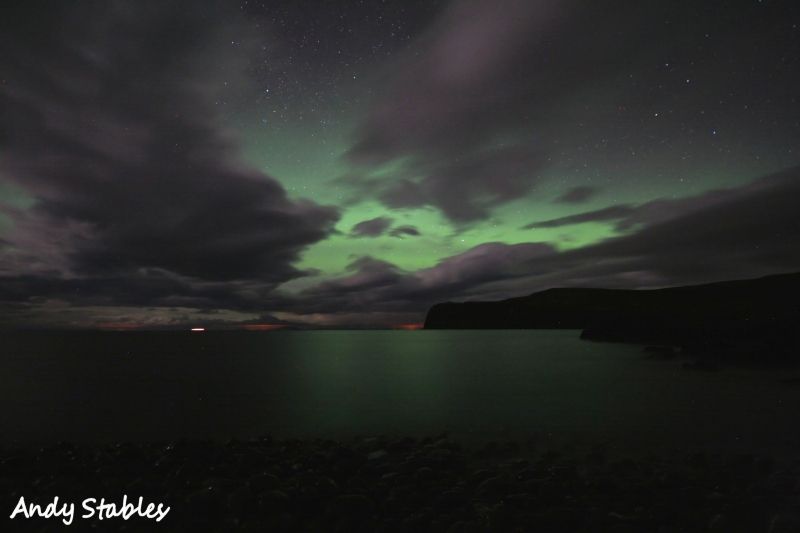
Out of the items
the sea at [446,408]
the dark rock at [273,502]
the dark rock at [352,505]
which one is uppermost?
the dark rock at [273,502]

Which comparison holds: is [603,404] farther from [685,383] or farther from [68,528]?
[68,528]

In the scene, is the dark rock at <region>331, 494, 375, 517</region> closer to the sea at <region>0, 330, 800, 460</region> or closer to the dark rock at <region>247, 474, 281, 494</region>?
the dark rock at <region>247, 474, 281, 494</region>

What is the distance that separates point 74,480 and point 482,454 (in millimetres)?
11019

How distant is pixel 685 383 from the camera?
29359 mm

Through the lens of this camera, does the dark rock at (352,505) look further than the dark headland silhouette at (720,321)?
No

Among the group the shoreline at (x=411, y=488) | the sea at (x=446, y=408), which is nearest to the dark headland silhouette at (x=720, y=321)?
the sea at (x=446, y=408)

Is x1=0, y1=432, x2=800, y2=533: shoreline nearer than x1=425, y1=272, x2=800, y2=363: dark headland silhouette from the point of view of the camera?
Yes

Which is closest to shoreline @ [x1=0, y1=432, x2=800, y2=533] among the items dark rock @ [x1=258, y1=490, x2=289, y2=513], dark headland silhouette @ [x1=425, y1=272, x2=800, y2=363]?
dark rock @ [x1=258, y1=490, x2=289, y2=513]

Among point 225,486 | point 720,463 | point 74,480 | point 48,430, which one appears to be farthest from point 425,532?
point 48,430

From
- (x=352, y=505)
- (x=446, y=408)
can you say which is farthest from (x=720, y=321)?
(x=352, y=505)

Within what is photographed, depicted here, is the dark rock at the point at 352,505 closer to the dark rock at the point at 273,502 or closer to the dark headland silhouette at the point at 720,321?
the dark rock at the point at 273,502

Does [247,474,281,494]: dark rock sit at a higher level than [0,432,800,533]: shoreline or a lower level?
higher

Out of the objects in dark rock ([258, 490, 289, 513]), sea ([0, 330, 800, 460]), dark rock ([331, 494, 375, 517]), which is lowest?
sea ([0, 330, 800, 460])

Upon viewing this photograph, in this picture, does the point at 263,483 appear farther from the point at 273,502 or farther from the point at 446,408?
the point at 446,408
